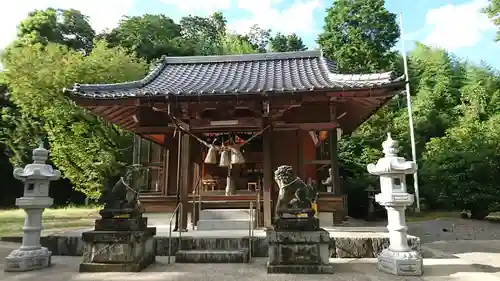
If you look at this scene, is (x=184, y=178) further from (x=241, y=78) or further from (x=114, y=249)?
(x=241, y=78)

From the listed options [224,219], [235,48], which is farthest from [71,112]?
[235,48]

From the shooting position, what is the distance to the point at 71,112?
15.8 m

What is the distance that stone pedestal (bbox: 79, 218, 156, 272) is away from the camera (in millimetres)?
5227

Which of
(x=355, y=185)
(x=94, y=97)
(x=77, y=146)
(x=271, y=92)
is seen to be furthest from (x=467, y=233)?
(x=77, y=146)

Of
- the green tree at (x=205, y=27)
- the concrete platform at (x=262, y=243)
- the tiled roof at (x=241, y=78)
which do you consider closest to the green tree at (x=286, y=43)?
the green tree at (x=205, y=27)

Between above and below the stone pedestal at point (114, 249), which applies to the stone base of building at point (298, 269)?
below

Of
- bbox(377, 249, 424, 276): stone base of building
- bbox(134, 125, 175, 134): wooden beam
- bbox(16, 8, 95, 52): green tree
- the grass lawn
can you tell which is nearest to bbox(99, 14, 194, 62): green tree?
bbox(16, 8, 95, 52): green tree

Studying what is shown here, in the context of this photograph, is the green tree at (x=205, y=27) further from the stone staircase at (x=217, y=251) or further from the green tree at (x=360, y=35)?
the stone staircase at (x=217, y=251)

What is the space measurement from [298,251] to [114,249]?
116 inches

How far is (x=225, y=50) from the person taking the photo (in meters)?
31.9

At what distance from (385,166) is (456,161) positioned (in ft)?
35.2

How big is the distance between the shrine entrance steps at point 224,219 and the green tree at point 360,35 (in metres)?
19.6

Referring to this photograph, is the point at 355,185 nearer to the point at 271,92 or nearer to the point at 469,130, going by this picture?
the point at 469,130

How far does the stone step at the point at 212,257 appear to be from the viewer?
5.85 m
